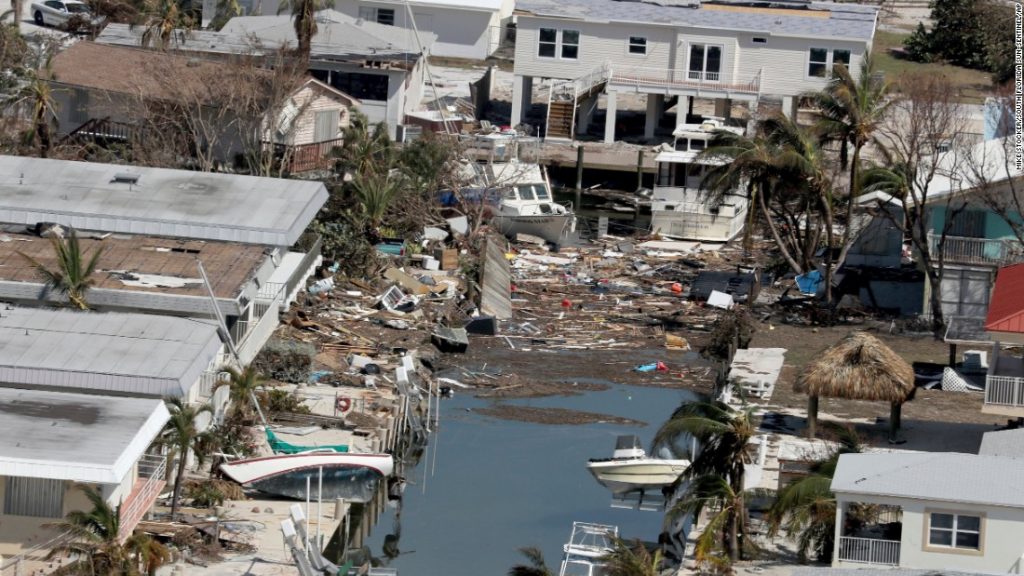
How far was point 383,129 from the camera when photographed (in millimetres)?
61438

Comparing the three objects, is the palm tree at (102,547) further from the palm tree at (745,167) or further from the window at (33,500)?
the palm tree at (745,167)

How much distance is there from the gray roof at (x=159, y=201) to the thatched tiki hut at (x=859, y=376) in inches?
499

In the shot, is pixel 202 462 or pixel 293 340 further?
pixel 293 340

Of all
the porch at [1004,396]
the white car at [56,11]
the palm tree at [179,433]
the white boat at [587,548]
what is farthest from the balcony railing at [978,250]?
the white car at [56,11]

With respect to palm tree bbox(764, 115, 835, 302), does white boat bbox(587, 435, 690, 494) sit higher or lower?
lower

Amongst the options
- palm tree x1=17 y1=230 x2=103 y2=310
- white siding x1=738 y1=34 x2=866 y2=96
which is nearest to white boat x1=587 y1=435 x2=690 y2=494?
palm tree x1=17 y1=230 x2=103 y2=310

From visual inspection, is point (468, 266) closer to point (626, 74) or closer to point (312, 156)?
point (312, 156)

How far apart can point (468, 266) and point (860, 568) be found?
→ 86.3ft

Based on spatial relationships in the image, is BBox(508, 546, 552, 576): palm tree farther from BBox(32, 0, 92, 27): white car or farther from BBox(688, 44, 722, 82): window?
BBox(32, 0, 92, 27): white car

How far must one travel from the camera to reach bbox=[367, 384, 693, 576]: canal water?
3772 cm

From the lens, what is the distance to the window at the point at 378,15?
286 feet

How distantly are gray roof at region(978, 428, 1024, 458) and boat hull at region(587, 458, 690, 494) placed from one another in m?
6.16

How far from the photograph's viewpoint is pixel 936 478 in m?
31.9

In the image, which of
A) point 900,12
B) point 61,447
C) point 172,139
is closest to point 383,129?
point 172,139
